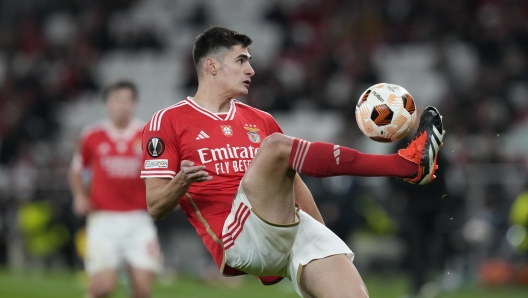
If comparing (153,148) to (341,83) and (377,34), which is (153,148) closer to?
(341,83)

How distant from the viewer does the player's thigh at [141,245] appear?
8234 millimetres

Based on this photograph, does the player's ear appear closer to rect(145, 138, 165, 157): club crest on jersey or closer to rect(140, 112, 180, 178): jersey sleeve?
rect(140, 112, 180, 178): jersey sleeve

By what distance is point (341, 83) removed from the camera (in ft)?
52.4

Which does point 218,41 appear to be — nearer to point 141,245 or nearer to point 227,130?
point 227,130

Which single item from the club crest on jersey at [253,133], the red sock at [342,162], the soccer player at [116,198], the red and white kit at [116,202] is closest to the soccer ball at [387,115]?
the red sock at [342,162]

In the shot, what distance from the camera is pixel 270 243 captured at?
5.35 meters

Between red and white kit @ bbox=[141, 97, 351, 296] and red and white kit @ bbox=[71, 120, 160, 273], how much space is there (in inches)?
102

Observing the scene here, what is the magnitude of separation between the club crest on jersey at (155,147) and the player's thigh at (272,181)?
716 millimetres

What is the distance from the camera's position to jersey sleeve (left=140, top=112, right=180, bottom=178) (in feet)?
18.5

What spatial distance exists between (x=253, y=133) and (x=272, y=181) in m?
0.87

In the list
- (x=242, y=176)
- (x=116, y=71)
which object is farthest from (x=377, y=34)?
(x=242, y=176)

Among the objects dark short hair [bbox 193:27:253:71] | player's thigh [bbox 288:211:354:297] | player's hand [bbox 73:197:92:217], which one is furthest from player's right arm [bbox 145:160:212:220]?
player's hand [bbox 73:197:92:217]

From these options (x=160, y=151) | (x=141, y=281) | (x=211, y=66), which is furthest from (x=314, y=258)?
A: (x=141, y=281)

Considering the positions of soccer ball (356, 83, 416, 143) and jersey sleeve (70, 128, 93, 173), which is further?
jersey sleeve (70, 128, 93, 173)
